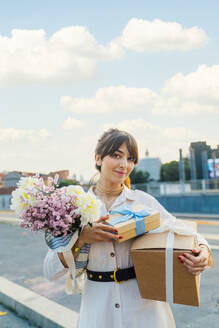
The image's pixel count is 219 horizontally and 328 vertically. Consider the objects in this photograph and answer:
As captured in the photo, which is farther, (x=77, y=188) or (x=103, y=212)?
(x=103, y=212)

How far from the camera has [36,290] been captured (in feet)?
18.7

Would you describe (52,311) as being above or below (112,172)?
below

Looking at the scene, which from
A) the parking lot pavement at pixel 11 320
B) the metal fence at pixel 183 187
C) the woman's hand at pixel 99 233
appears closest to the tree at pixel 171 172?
the metal fence at pixel 183 187

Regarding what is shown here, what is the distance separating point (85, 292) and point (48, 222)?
52 cm

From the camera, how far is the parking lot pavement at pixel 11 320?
442 cm

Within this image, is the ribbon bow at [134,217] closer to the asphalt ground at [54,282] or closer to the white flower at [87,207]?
the white flower at [87,207]

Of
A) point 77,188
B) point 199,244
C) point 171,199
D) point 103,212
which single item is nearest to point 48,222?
point 77,188

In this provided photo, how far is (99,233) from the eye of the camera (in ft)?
5.85

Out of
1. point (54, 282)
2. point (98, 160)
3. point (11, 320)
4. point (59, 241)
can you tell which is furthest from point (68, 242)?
point (54, 282)

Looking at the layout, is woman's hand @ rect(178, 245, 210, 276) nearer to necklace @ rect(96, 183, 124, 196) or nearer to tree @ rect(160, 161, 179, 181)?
necklace @ rect(96, 183, 124, 196)

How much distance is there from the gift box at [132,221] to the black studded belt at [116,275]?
0.21 meters

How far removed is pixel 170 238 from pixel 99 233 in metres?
0.34

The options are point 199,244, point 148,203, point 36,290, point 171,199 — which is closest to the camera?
point 199,244

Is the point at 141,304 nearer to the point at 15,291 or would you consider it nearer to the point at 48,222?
the point at 48,222
